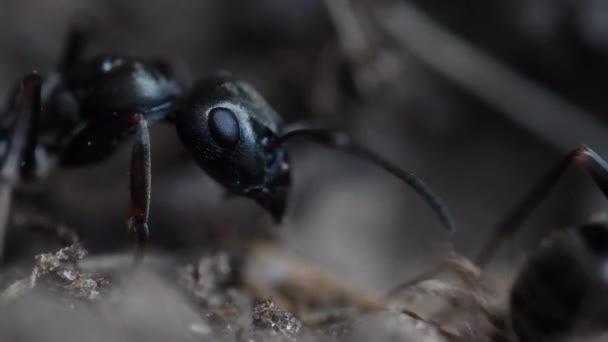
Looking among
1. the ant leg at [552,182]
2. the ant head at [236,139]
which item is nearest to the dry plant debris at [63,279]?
the ant head at [236,139]

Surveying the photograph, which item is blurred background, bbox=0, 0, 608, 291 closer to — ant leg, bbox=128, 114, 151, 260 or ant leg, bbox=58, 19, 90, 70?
ant leg, bbox=58, 19, 90, 70

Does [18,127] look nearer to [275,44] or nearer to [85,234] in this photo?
[85,234]

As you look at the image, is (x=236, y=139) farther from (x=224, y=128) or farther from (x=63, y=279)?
(x=63, y=279)

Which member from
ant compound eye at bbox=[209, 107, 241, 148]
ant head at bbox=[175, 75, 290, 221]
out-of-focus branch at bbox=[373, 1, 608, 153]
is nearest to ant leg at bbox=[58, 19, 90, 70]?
ant head at bbox=[175, 75, 290, 221]

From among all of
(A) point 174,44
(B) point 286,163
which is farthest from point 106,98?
(A) point 174,44

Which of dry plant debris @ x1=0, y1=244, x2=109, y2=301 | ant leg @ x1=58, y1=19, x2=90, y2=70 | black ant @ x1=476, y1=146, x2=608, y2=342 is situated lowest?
dry plant debris @ x1=0, y1=244, x2=109, y2=301

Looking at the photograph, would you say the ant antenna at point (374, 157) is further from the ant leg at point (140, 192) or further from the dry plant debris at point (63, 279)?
the dry plant debris at point (63, 279)
